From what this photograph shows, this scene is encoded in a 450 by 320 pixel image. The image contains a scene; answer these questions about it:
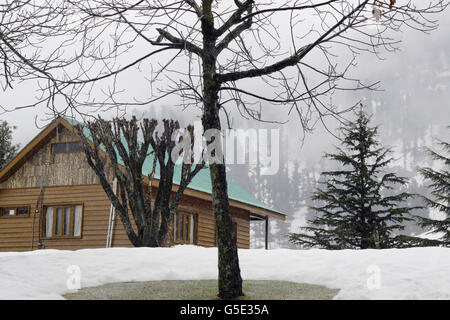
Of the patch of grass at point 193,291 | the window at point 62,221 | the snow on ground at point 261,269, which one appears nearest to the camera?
the snow on ground at point 261,269

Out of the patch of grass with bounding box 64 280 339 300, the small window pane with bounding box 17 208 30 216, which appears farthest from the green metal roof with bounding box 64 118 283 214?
the patch of grass with bounding box 64 280 339 300

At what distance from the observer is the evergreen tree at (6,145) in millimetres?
29734

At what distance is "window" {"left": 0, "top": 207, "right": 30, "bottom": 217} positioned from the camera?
20.1 meters

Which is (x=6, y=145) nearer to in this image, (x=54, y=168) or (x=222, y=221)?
(x=54, y=168)

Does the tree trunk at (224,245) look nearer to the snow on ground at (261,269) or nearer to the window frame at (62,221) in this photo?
the snow on ground at (261,269)

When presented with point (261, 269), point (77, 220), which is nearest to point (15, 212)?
point (77, 220)

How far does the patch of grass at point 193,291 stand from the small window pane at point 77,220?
10.7m

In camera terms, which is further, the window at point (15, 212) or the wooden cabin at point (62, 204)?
the window at point (15, 212)

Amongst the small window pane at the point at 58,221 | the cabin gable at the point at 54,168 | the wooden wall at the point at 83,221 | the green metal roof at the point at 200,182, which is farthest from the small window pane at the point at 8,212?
the green metal roof at the point at 200,182

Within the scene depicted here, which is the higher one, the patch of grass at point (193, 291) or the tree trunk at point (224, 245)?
the tree trunk at point (224, 245)

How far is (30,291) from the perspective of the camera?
7.28m

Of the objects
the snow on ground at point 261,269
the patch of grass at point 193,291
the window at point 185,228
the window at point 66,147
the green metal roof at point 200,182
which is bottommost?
the patch of grass at point 193,291

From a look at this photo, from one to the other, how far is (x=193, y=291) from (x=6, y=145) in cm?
2577
